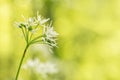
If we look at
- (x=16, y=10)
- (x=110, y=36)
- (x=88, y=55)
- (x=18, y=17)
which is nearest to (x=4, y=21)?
(x=16, y=10)

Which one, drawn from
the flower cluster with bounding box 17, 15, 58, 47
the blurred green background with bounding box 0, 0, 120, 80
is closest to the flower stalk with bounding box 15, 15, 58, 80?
the flower cluster with bounding box 17, 15, 58, 47

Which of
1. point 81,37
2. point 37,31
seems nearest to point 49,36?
point 37,31

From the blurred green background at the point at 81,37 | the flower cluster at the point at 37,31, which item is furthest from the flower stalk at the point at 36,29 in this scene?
the blurred green background at the point at 81,37

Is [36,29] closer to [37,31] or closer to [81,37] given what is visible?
[37,31]

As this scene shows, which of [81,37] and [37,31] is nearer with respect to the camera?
[37,31]

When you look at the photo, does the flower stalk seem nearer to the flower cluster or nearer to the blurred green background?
the flower cluster

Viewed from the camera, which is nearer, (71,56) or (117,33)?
(71,56)

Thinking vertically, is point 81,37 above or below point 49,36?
below

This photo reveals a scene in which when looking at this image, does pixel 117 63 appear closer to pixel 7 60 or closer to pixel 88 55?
pixel 88 55
